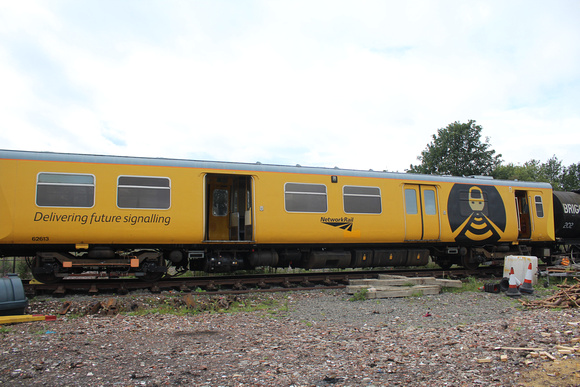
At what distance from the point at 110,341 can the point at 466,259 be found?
11.2m

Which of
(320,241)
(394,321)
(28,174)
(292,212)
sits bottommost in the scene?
(394,321)

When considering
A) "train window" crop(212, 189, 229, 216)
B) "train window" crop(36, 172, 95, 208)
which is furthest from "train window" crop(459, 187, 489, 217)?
"train window" crop(36, 172, 95, 208)

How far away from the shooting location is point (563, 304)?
302 inches

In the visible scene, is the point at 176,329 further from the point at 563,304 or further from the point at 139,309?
the point at 563,304

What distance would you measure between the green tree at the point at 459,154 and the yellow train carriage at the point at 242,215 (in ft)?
89.5

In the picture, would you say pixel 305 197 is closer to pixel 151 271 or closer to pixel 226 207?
pixel 226 207

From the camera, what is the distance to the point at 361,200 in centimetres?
1159

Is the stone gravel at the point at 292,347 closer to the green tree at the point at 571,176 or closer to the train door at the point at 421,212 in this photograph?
the train door at the point at 421,212

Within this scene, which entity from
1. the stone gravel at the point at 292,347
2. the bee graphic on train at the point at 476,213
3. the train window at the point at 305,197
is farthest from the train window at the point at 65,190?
the bee graphic on train at the point at 476,213

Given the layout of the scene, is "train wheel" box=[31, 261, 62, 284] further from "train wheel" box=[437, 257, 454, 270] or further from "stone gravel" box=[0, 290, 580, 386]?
"train wheel" box=[437, 257, 454, 270]

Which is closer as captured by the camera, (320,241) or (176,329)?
(176,329)

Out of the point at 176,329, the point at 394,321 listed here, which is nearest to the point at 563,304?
the point at 394,321

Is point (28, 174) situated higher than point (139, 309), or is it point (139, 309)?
point (28, 174)

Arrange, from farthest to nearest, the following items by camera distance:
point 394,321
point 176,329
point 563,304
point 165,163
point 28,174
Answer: point 165,163 → point 28,174 → point 563,304 → point 394,321 → point 176,329
